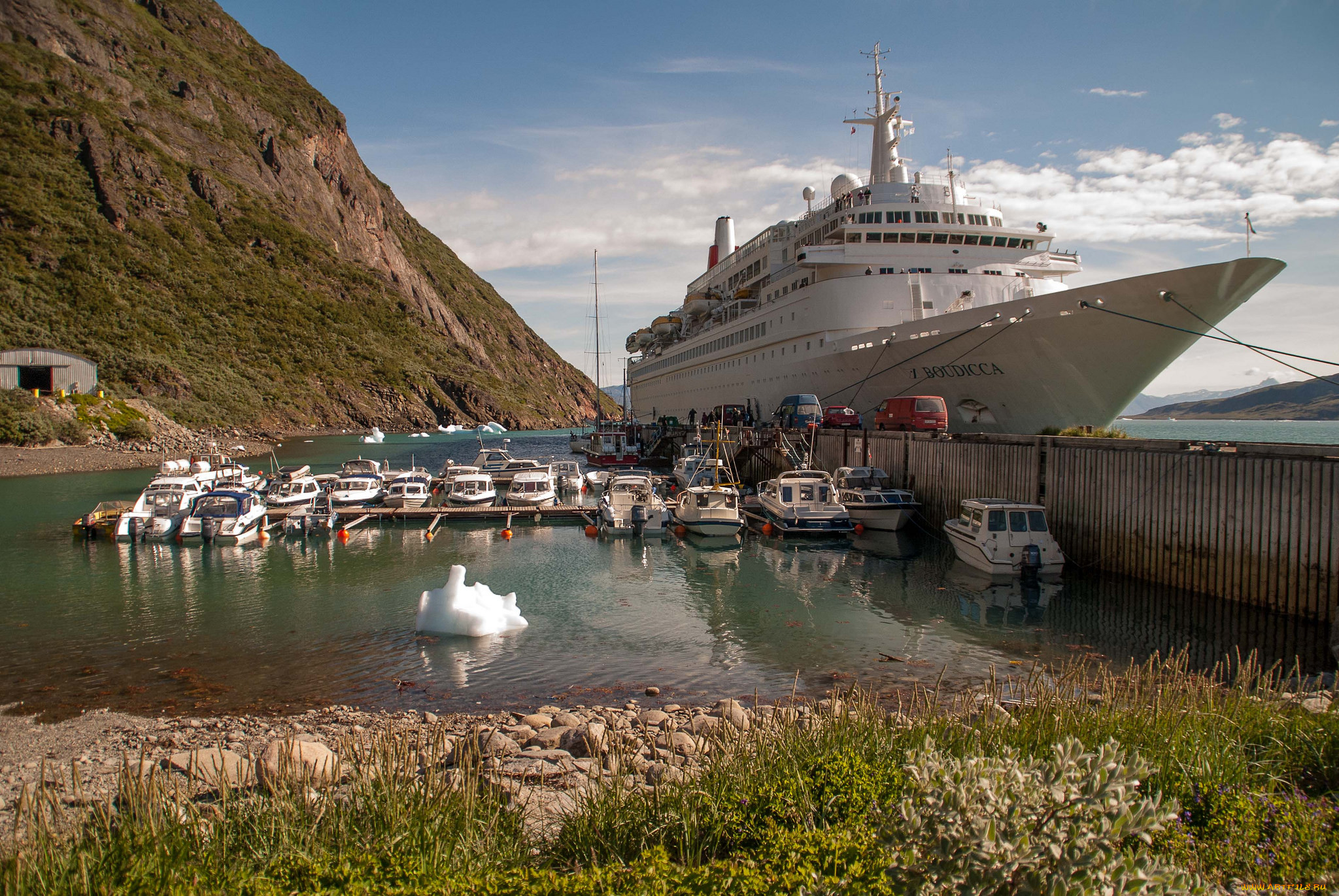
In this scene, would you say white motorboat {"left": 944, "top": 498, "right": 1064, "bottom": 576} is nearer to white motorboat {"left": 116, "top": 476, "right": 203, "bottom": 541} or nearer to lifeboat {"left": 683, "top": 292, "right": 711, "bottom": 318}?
white motorboat {"left": 116, "top": 476, "right": 203, "bottom": 541}

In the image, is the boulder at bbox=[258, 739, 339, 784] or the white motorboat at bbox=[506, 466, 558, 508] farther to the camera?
the white motorboat at bbox=[506, 466, 558, 508]

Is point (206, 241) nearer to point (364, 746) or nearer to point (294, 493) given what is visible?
point (294, 493)

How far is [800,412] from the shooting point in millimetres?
37906

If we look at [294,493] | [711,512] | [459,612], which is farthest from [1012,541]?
[294,493]

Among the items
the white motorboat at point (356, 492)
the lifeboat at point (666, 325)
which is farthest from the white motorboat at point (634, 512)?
the lifeboat at point (666, 325)

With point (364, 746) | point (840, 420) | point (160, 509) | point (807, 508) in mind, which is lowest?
point (364, 746)

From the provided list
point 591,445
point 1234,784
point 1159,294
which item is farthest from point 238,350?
point 1234,784

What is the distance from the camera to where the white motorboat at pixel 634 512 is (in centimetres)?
2916

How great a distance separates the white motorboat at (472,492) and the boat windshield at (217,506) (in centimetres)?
920

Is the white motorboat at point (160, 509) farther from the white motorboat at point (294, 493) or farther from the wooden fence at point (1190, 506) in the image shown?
the wooden fence at point (1190, 506)

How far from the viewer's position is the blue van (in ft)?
123

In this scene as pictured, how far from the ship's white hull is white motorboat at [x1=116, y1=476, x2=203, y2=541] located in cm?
3061

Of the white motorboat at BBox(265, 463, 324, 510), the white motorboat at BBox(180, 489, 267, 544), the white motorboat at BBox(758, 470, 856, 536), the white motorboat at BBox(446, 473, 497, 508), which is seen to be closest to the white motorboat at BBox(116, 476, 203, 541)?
the white motorboat at BBox(180, 489, 267, 544)

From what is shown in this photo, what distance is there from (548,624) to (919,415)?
778 inches
